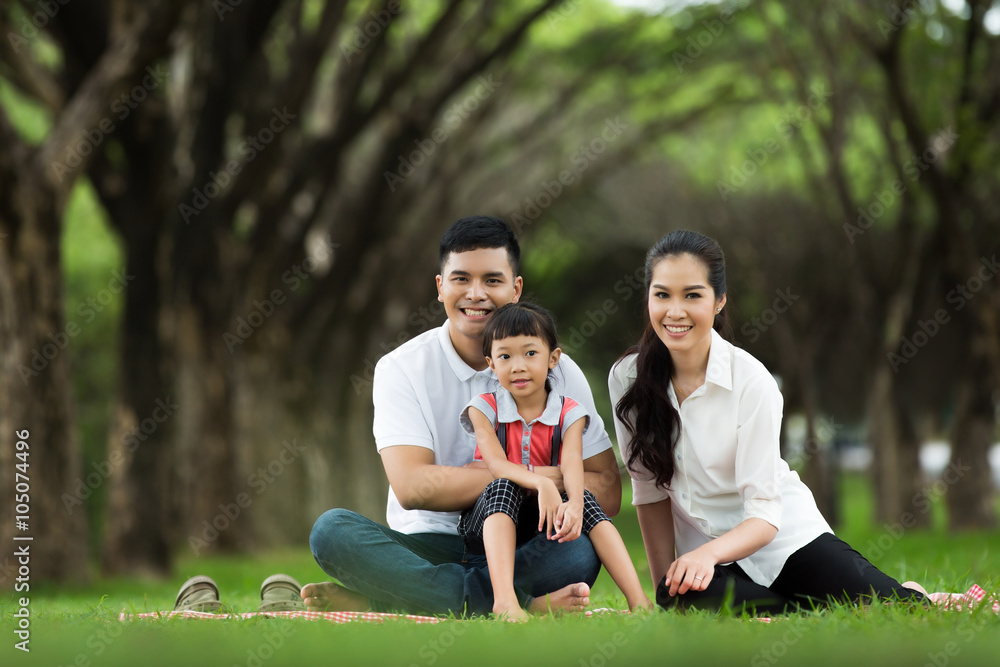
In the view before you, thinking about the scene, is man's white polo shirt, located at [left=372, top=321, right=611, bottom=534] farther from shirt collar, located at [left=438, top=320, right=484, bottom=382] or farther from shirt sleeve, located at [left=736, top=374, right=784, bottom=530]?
shirt sleeve, located at [left=736, top=374, right=784, bottom=530]

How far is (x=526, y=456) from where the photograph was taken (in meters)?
4.65

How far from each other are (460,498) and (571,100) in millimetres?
12983

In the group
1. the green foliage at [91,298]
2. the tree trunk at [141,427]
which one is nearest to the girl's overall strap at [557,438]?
the tree trunk at [141,427]

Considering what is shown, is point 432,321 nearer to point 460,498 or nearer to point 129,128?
point 129,128

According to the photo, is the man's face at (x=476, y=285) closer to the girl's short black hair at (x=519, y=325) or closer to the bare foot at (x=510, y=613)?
the girl's short black hair at (x=519, y=325)

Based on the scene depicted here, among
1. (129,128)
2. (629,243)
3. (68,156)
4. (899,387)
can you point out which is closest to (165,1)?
(68,156)

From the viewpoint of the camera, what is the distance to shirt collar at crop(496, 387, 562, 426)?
462 centimetres

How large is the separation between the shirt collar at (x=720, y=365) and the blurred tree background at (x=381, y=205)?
1.93 ft

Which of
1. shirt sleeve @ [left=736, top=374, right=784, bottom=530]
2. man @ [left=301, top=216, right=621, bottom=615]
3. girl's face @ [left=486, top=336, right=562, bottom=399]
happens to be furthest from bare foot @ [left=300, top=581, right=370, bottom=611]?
shirt sleeve @ [left=736, top=374, right=784, bottom=530]

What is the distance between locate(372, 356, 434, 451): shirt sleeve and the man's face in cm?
37

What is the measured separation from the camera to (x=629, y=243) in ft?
71.4

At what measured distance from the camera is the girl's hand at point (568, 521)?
425 centimetres

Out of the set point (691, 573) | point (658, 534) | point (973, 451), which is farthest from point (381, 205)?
point (691, 573)

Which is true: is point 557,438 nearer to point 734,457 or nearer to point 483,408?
point 483,408
